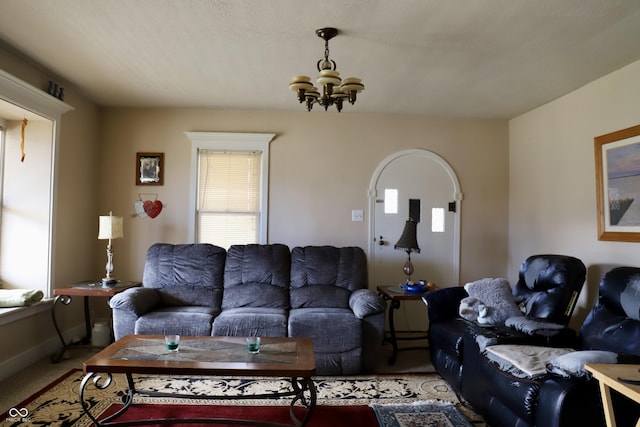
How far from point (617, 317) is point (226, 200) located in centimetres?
355

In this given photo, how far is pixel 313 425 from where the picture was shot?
2.36 meters

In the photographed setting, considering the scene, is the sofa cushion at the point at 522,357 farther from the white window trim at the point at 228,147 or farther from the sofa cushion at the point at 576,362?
the white window trim at the point at 228,147

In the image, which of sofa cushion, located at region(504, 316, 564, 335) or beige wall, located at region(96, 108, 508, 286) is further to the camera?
beige wall, located at region(96, 108, 508, 286)

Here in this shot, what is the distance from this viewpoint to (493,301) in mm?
3062

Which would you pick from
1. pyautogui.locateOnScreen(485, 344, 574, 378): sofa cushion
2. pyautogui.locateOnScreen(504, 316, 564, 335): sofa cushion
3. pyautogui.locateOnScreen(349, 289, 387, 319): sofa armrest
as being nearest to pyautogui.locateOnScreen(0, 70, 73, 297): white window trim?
pyautogui.locateOnScreen(349, 289, 387, 319): sofa armrest

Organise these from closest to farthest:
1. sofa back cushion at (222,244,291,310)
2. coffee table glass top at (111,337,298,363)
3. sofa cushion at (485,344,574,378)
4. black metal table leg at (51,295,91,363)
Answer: sofa cushion at (485,344,574,378)
coffee table glass top at (111,337,298,363)
black metal table leg at (51,295,91,363)
sofa back cushion at (222,244,291,310)

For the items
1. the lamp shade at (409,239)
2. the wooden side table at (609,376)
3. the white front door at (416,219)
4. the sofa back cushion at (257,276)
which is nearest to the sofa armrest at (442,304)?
the lamp shade at (409,239)

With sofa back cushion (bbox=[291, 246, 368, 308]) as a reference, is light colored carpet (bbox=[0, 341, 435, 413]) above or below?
below

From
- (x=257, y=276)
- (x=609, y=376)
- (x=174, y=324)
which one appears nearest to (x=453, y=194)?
(x=257, y=276)

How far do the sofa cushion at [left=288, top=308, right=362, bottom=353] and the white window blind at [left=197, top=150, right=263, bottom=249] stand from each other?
4.85 feet

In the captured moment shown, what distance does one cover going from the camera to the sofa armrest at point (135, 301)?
3.13 metres

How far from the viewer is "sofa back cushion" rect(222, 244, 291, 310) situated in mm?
3586

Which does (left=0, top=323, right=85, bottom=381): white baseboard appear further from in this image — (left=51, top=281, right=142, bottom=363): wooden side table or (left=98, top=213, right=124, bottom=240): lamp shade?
(left=98, top=213, right=124, bottom=240): lamp shade

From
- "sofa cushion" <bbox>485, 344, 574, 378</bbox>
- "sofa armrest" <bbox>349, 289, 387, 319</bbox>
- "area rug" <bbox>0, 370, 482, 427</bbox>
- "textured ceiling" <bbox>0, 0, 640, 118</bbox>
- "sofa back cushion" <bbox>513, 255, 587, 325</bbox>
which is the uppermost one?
"textured ceiling" <bbox>0, 0, 640, 118</bbox>
